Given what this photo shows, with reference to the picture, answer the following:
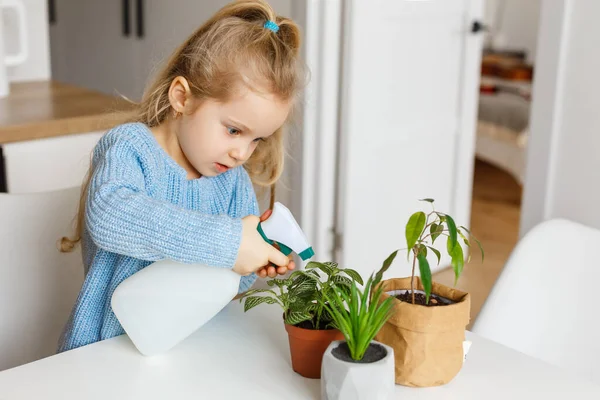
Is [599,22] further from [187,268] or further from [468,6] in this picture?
[187,268]

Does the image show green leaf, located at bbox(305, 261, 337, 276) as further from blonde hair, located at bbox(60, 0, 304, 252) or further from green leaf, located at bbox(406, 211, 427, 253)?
blonde hair, located at bbox(60, 0, 304, 252)

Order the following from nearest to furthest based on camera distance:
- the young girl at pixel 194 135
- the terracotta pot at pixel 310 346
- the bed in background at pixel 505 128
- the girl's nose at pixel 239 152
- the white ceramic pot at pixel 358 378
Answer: the white ceramic pot at pixel 358 378, the terracotta pot at pixel 310 346, the young girl at pixel 194 135, the girl's nose at pixel 239 152, the bed in background at pixel 505 128

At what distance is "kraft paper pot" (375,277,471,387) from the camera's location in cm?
91

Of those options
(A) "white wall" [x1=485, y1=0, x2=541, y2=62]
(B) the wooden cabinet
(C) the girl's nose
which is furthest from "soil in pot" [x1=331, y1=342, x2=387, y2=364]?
(A) "white wall" [x1=485, y1=0, x2=541, y2=62]

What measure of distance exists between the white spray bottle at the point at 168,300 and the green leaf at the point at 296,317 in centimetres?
9

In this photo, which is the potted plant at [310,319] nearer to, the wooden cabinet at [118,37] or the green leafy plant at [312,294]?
the green leafy plant at [312,294]

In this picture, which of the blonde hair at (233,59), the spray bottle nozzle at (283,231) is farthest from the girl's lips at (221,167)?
the spray bottle nozzle at (283,231)

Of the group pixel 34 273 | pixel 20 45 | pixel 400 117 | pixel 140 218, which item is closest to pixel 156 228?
pixel 140 218

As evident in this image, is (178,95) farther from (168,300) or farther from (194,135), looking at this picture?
(168,300)

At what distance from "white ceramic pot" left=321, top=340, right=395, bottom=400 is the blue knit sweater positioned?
21 cm

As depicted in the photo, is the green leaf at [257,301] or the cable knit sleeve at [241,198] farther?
the cable knit sleeve at [241,198]

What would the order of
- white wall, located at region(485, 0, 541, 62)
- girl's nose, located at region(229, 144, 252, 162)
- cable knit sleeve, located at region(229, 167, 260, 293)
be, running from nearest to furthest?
1. girl's nose, located at region(229, 144, 252, 162)
2. cable knit sleeve, located at region(229, 167, 260, 293)
3. white wall, located at region(485, 0, 541, 62)

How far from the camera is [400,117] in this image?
9.29 ft

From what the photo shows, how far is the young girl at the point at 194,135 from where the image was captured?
1.07m
